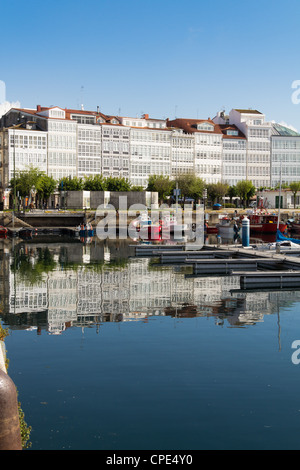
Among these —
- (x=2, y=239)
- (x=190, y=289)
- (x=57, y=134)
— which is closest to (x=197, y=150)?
(x=57, y=134)

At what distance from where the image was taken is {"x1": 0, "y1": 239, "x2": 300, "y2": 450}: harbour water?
37.8 ft

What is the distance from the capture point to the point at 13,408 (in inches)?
328

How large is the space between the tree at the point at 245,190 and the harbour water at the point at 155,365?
90785 millimetres

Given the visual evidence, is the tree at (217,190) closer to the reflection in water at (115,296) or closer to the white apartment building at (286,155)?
the white apartment building at (286,155)

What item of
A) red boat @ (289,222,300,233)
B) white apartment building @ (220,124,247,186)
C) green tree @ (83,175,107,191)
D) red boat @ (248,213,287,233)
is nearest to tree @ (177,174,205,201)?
green tree @ (83,175,107,191)

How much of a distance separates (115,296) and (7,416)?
19310 mm

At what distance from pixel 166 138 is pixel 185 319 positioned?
4013 inches

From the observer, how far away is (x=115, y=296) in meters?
27.5

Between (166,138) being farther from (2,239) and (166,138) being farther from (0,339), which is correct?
(0,339)

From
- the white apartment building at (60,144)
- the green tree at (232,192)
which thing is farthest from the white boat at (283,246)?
the green tree at (232,192)

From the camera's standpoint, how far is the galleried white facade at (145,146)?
10764cm

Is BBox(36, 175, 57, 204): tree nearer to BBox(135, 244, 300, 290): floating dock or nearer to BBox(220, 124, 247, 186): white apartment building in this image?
BBox(220, 124, 247, 186): white apartment building

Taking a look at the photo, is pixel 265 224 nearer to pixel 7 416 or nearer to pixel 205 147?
pixel 205 147

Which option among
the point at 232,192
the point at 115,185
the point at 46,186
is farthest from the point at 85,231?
the point at 232,192
